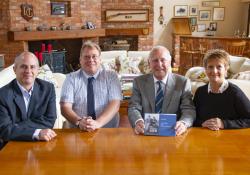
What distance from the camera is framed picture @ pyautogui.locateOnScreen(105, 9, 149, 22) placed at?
8.05 metres

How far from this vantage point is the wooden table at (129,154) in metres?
1.30

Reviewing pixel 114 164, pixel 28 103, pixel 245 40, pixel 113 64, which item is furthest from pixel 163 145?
pixel 245 40

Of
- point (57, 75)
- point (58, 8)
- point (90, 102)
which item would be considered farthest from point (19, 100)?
point (58, 8)

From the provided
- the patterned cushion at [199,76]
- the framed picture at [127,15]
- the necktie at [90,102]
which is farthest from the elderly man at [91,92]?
the framed picture at [127,15]

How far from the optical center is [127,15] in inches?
321

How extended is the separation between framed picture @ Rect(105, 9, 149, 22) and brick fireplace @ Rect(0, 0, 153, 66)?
81mm

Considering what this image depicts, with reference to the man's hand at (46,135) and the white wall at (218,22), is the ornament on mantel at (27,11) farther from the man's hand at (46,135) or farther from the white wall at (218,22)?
the man's hand at (46,135)

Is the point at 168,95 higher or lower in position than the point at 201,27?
lower

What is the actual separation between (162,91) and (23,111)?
866 mm

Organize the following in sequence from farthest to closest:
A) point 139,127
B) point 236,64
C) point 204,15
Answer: point 204,15, point 236,64, point 139,127

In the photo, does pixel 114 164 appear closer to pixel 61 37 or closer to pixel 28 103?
pixel 28 103

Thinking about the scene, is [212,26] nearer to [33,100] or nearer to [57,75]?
[57,75]

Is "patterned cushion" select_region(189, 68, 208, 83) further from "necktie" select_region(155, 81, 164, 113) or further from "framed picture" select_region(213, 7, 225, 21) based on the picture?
"framed picture" select_region(213, 7, 225, 21)

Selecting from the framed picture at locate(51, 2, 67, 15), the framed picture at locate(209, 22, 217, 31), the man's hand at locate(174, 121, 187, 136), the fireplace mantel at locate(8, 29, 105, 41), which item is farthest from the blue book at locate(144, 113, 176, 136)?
the framed picture at locate(209, 22, 217, 31)
